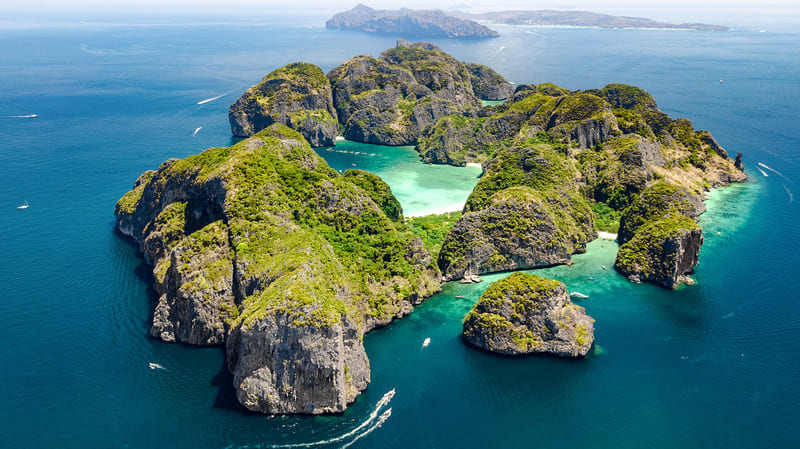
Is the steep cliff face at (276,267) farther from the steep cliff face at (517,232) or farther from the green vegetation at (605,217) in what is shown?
the green vegetation at (605,217)

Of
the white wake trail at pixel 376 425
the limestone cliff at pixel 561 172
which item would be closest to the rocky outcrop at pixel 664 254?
the limestone cliff at pixel 561 172

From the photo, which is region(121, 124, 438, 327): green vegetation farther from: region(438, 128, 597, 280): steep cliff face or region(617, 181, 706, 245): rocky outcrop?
region(617, 181, 706, 245): rocky outcrop

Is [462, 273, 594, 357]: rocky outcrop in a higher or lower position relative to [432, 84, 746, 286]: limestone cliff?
lower

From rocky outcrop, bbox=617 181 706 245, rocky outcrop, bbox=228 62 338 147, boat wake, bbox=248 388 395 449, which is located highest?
rocky outcrop, bbox=228 62 338 147

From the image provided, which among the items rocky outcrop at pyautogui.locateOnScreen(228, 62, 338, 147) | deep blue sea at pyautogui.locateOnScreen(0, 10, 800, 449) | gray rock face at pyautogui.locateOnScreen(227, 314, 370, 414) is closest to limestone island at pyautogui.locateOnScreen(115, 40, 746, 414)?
gray rock face at pyautogui.locateOnScreen(227, 314, 370, 414)

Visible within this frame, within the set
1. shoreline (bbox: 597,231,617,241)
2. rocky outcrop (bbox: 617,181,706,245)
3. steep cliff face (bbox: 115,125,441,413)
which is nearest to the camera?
steep cliff face (bbox: 115,125,441,413)

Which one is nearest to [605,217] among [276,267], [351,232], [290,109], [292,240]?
[351,232]

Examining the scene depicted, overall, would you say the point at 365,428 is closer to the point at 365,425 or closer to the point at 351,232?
the point at 365,425
